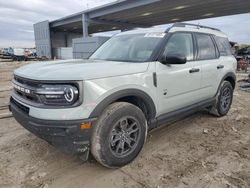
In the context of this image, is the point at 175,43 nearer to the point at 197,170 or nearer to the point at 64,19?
the point at 197,170

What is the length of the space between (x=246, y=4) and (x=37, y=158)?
Answer: 21687 mm

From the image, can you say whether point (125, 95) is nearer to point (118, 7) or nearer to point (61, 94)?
point (61, 94)

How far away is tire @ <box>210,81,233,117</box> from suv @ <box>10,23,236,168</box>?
19.4 inches

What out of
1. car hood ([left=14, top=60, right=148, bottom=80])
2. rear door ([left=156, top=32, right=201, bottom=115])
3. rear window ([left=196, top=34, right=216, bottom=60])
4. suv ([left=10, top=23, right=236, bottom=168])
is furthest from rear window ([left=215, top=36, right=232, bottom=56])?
car hood ([left=14, top=60, right=148, bottom=80])

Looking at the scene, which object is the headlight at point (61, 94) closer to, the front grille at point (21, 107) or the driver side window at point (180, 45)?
the front grille at point (21, 107)

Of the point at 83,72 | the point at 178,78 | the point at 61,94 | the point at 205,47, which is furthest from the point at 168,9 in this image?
the point at 61,94

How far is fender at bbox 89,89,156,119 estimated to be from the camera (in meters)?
2.58

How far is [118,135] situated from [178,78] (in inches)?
53.5

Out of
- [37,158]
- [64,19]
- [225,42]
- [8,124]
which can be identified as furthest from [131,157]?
[64,19]

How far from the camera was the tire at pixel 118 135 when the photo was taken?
2.67 metres

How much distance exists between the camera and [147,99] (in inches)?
122

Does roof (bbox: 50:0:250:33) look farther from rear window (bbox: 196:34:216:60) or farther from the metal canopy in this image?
rear window (bbox: 196:34:216:60)

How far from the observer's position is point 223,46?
4.93 meters

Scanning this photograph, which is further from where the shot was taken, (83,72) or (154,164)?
(154,164)
